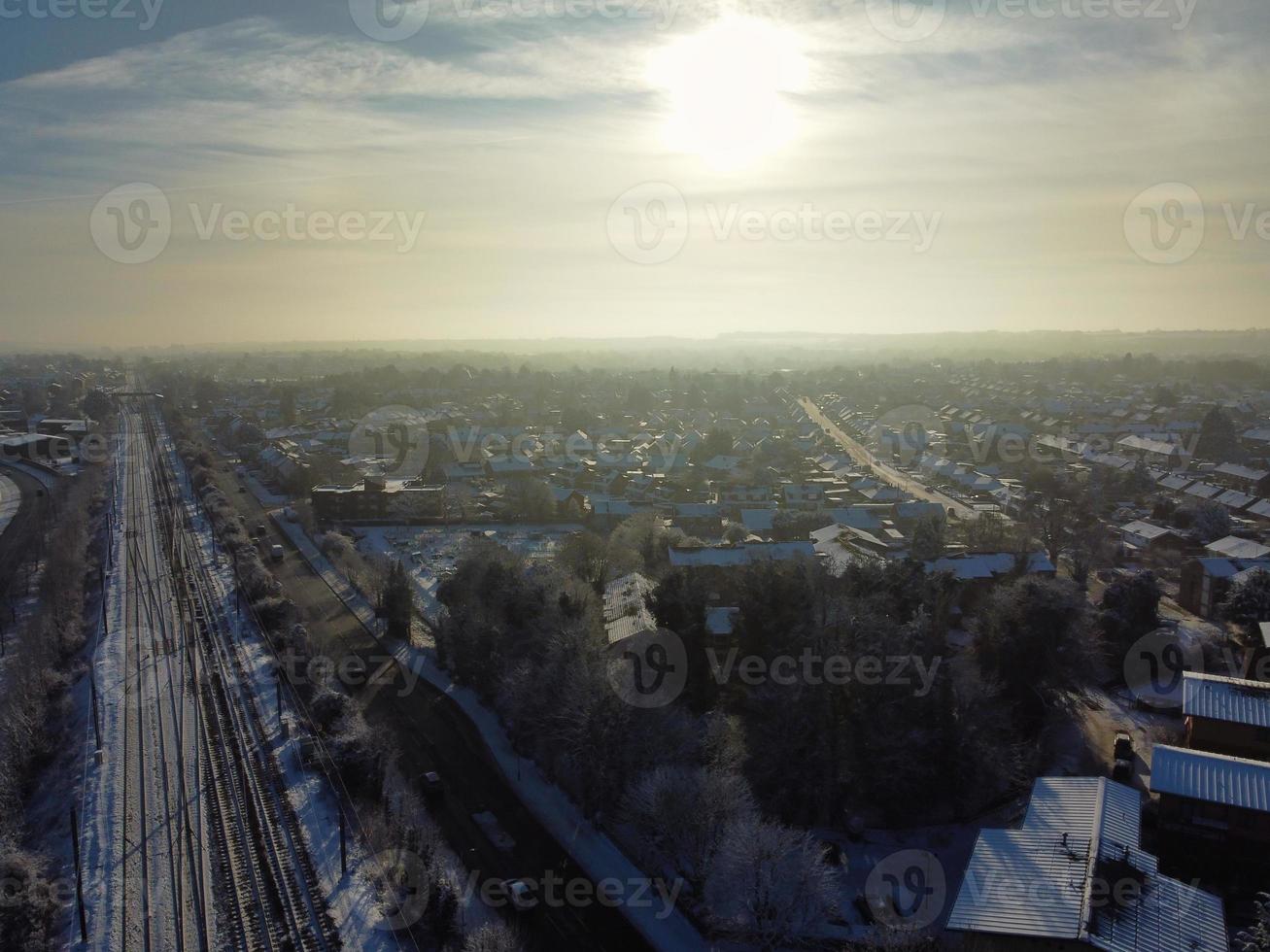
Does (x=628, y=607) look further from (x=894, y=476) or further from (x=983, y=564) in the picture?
(x=894, y=476)

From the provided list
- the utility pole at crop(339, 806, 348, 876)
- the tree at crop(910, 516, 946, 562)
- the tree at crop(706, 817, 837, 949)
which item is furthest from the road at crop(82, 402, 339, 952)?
the tree at crop(910, 516, 946, 562)

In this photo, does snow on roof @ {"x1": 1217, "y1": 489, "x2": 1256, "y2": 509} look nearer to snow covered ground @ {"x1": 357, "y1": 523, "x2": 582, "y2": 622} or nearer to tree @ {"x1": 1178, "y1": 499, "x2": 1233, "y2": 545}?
tree @ {"x1": 1178, "y1": 499, "x2": 1233, "y2": 545}

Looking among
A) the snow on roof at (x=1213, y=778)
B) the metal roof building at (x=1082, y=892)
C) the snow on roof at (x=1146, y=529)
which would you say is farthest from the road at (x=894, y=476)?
the metal roof building at (x=1082, y=892)

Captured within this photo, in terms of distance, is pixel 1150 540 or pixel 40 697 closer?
Answer: pixel 40 697

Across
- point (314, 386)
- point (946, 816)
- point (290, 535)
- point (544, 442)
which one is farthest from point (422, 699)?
point (314, 386)

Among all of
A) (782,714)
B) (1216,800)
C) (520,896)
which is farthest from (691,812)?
(1216,800)

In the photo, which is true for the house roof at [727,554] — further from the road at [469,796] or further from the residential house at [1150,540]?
the residential house at [1150,540]
